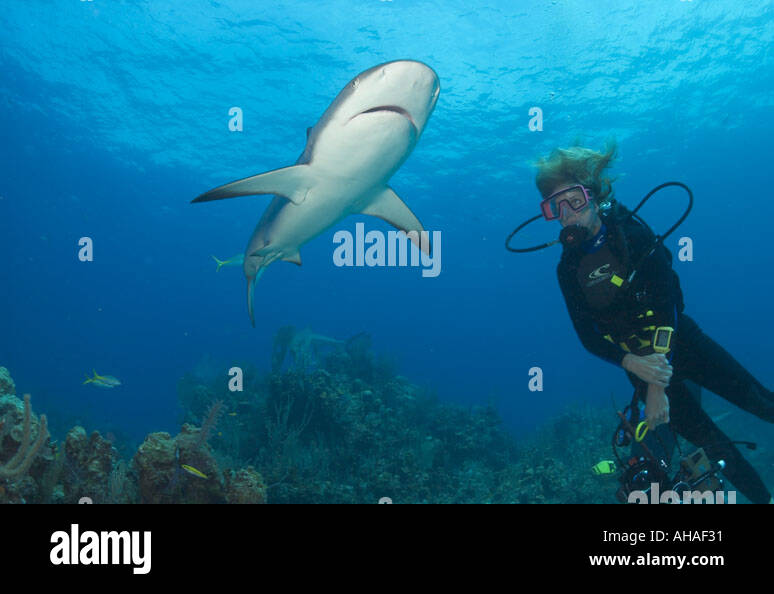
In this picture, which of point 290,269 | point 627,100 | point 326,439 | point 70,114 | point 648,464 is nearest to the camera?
point 648,464

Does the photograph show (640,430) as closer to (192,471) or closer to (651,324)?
(651,324)

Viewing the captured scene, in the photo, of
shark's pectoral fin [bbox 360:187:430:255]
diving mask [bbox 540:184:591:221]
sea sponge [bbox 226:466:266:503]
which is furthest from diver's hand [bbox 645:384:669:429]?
sea sponge [bbox 226:466:266:503]

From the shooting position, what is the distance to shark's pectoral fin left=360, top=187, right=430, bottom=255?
6.24 meters

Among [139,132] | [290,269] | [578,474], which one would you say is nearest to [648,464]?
[578,474]

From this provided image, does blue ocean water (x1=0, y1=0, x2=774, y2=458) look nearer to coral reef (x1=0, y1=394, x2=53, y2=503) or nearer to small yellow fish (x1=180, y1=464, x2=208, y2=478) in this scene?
coral reef (x1=0, y1=394, x2=53, y2=503)

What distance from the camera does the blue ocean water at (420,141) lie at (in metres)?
18.6

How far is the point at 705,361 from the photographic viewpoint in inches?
187

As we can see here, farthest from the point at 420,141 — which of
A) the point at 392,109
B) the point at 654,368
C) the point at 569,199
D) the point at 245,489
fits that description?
the point at 245,489

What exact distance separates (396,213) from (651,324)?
152 inches

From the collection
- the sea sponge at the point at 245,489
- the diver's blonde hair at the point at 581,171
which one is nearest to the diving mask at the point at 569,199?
the diver's blonde hair at the point at 581,171

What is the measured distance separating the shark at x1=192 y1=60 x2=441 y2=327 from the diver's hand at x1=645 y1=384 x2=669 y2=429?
349 cm
